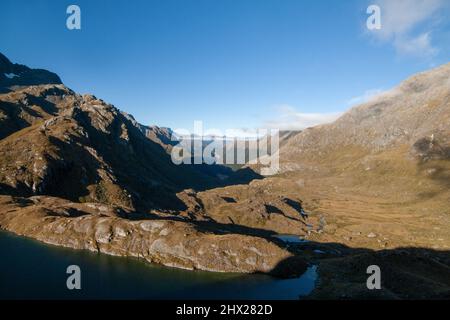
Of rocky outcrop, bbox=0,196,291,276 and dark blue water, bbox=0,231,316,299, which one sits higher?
rocky outcrop, bbox=0,196,291,276

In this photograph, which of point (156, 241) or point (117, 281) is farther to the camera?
point (156, 241)

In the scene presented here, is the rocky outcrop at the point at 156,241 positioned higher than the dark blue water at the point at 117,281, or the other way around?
the rocky outcrop at the point at 156,241

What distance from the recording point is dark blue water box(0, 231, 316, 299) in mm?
82562

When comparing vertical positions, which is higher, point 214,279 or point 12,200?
point 12,200

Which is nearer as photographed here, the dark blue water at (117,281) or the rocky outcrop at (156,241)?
the dark blue water at (117,281)

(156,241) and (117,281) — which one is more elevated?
(156,241)

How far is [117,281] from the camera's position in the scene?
92.2 meters

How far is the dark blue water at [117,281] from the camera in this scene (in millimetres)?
82562
